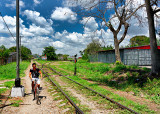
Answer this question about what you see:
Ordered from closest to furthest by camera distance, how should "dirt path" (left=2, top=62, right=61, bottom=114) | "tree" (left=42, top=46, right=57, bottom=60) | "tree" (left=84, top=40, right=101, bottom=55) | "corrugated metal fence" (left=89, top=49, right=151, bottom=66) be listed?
"dirt path" (left=2, top=62, right=61, bottom=114), "corrugated metal fence" (left=89, top=49, right=151, bottom=66), "tree" (left=84, top=40, right=101, bottom=55), "tree" (left=42, top=46, right=57, bottom=60)

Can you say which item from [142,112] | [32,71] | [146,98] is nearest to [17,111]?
[32,71]

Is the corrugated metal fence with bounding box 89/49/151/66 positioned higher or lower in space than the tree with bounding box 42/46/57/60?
lower

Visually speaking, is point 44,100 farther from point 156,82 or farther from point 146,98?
point 156,82

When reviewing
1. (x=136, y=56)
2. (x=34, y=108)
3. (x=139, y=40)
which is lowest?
(x=34, y=108)

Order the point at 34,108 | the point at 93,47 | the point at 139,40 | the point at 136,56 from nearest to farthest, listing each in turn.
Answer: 1. the point at 34,108
2. the point at 136,56
3. the point at 93,47
4. the point at 139,40

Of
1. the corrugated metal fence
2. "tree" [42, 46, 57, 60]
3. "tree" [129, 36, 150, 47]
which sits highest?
"tree" [129, 36, 150, 47]

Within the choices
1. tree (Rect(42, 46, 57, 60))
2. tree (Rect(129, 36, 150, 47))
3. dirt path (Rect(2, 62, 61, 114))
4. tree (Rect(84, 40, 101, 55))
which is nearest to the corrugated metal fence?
dirt path (Rect(2, 62, 61, 114))

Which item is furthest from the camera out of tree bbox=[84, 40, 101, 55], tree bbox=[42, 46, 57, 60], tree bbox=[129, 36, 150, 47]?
tree bbox=[42, 46, 57, 60]

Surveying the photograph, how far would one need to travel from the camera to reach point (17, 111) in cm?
566

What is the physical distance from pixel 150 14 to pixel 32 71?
32.1ft

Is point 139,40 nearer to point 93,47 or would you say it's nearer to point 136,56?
point 93,47

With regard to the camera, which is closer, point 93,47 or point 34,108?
point 34,108

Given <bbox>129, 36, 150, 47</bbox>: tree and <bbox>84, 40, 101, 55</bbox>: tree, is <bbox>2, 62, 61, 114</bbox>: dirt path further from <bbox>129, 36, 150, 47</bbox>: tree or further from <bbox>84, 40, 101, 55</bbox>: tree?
<bbox>129, 36, 150, 47</bbox>: tree

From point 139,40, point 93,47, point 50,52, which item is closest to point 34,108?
point 93,47
